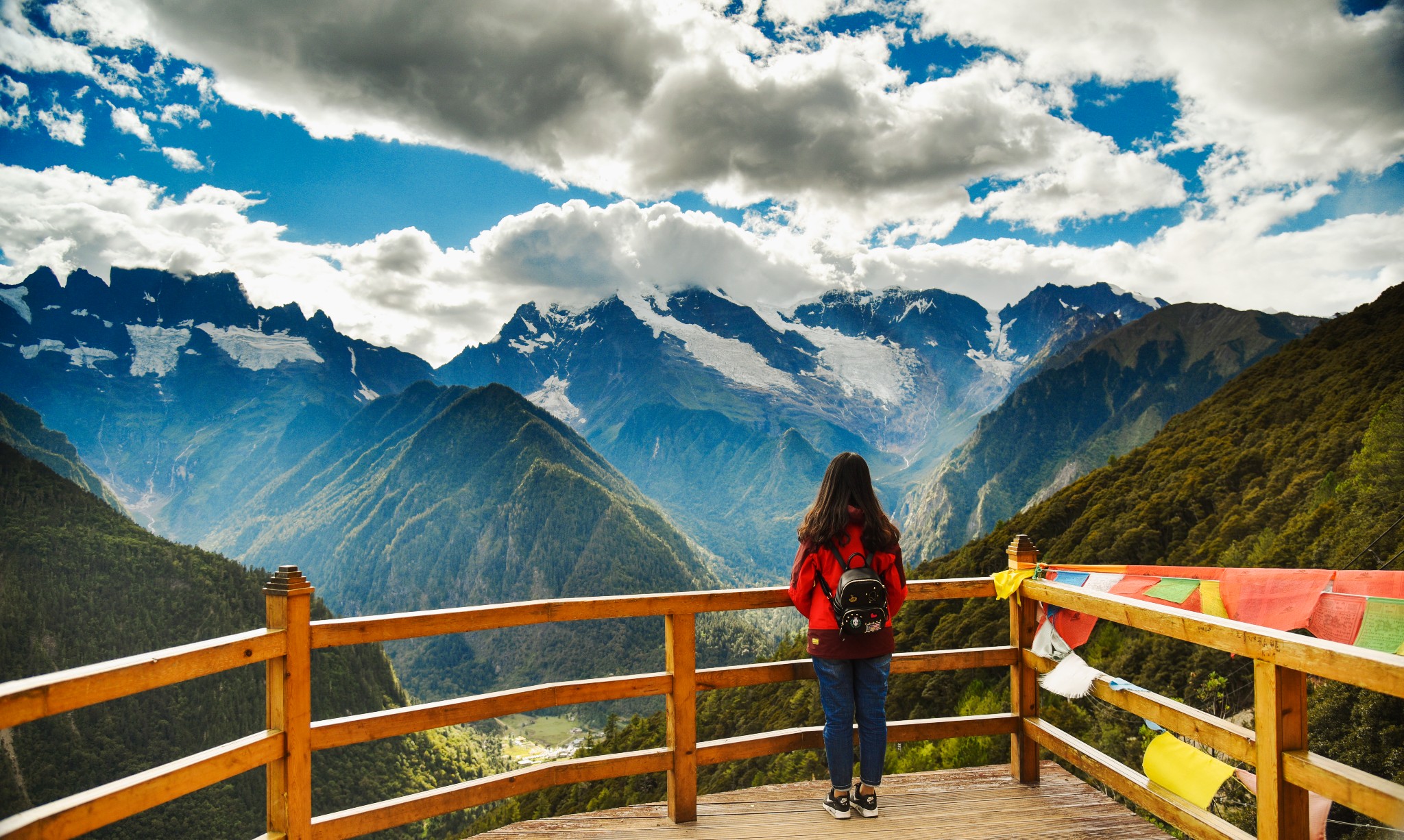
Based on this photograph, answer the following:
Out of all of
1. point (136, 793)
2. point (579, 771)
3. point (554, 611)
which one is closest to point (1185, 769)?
point (579, 771)

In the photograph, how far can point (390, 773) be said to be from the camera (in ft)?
317

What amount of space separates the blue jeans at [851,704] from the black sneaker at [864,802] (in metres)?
0.31

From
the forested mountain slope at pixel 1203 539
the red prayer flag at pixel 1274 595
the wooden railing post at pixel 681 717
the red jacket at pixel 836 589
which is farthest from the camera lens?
the forested mountain slope at pixel 1203 539

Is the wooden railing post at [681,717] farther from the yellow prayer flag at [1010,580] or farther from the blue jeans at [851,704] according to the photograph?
the yellow prayer flag at [1010,580]

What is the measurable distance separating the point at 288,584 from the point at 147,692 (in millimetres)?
109560

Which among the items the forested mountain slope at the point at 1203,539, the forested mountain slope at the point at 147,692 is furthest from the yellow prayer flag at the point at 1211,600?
the forested mountain slope at the point at 147,692

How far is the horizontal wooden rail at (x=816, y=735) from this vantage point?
501 cm

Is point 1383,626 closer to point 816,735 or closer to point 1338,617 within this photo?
point 1338,617

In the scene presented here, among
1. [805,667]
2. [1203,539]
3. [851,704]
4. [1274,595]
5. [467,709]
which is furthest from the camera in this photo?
[1203,539]

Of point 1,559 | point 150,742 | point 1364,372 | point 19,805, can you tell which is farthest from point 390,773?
point 1364,372

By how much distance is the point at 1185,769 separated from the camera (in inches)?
157

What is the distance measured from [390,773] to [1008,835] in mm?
109223

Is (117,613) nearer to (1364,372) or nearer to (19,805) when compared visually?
(19,805)

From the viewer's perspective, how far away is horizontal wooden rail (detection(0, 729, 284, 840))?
8.80ft
